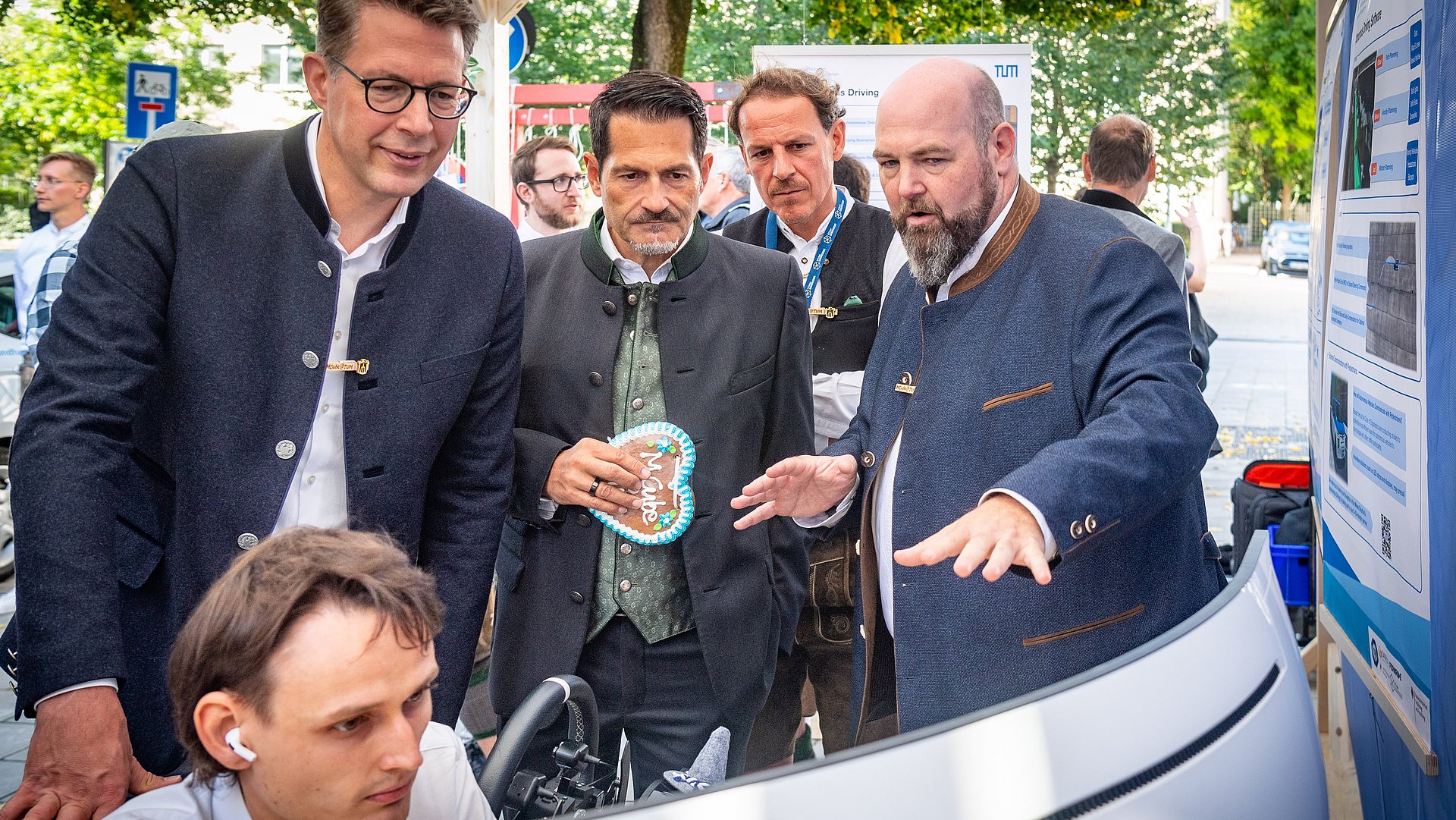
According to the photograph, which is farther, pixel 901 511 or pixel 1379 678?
pixel 1379 678

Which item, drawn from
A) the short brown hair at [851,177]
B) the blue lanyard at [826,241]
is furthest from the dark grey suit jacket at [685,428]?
the short brown hair at [851,177]

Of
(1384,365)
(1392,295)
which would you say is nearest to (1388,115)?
(1392,295)

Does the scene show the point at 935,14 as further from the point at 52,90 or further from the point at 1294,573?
the point at 52,90

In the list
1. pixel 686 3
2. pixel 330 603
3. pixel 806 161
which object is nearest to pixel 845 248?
pixel 806 161

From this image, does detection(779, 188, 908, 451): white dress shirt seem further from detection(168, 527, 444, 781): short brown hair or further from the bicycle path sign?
the bicycle path sign

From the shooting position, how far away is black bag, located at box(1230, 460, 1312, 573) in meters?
5.49

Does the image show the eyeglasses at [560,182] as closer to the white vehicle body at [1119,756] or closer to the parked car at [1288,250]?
the white vehicle body at [1119,756]

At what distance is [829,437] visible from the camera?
3750 millimetres

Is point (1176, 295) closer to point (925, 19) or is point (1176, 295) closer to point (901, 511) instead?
point (901, 511)

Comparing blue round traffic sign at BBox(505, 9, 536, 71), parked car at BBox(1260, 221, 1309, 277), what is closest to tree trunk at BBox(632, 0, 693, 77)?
blue round traffic sign at BBox(505, 9, 536, 71)

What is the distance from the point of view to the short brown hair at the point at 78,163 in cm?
979

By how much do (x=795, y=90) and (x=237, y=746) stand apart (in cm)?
270

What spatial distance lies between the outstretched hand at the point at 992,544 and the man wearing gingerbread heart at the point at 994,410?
1.07ft

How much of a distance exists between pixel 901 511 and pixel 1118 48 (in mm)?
25009
